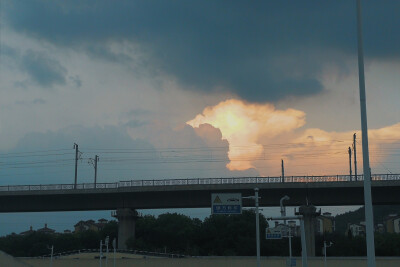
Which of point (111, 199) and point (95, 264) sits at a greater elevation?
point (111, 199)

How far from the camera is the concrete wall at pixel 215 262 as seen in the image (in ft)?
225

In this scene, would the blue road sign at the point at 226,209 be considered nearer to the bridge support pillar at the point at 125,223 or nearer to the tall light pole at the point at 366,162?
the tall light pole at the point at 366,162

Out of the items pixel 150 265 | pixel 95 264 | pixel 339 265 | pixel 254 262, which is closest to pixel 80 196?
pixel 95 264

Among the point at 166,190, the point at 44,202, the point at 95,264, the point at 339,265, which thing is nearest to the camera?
the point at 339,265

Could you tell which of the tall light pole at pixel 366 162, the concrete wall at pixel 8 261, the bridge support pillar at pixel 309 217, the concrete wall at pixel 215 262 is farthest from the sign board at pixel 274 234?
the bridge support pillar at pixel 309 217

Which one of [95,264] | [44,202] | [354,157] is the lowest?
[95,264]

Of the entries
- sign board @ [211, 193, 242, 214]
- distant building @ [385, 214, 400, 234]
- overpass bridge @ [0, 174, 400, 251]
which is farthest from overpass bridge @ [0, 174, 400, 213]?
distant building @ [385, 214, 400, 234]

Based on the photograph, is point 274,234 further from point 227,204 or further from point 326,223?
point 326,223

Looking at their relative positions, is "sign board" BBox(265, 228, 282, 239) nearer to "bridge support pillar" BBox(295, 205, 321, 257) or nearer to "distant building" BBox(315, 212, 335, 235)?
"bridge support pillar" BBox(295, 205, 321, 257)

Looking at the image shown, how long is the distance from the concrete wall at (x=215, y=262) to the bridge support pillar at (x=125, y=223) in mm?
10024

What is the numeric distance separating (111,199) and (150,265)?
710 inches

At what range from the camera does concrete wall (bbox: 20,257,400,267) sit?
68.4 m

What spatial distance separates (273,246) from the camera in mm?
96188

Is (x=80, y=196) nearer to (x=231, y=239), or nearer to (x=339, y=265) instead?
(x=231, y=239)
